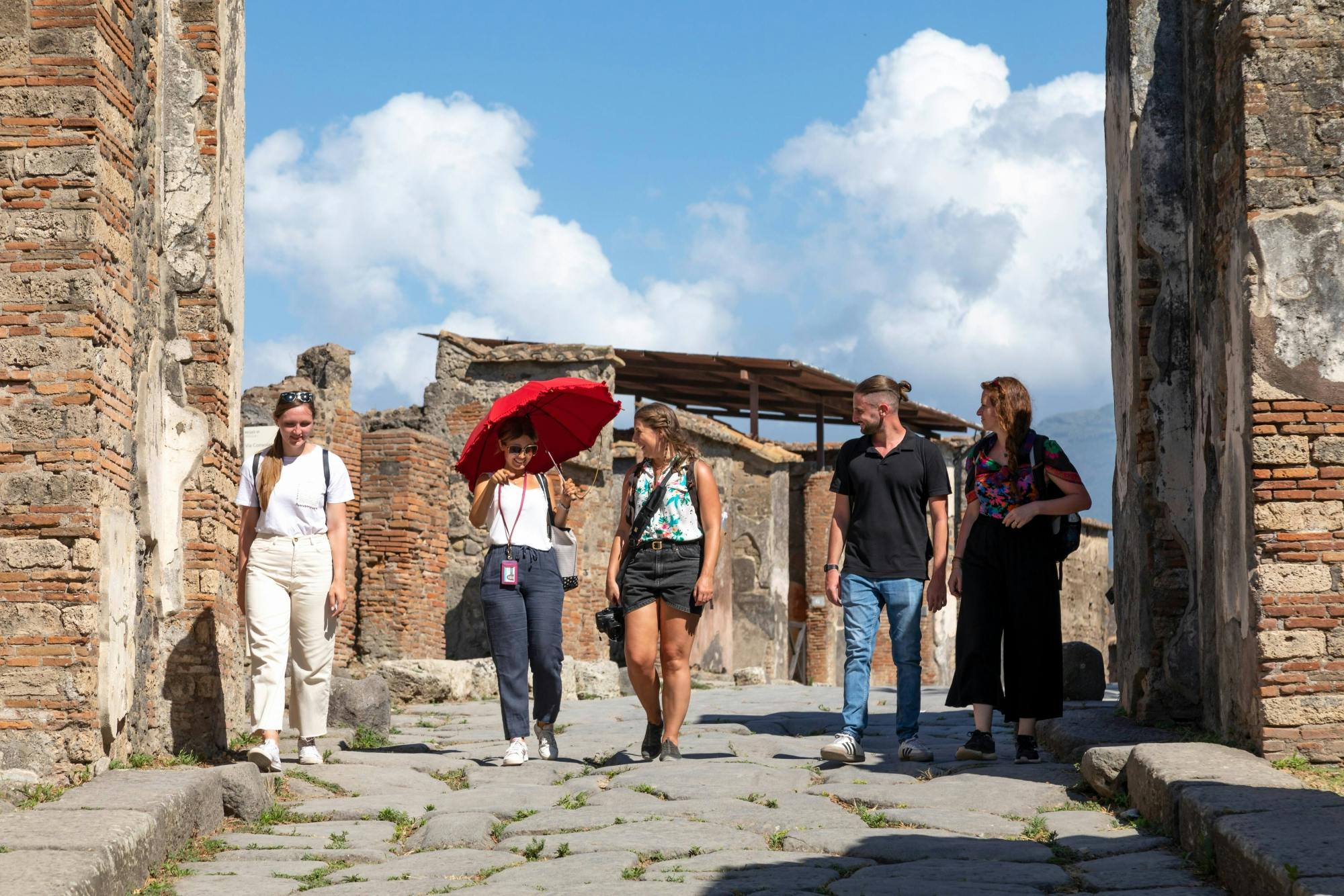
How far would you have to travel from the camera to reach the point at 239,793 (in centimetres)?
625

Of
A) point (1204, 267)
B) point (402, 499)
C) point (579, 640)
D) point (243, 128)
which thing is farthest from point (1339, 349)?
point (579, 640)

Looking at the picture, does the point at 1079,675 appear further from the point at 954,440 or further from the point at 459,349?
the point at 954,440

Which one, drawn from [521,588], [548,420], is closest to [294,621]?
[521,588]

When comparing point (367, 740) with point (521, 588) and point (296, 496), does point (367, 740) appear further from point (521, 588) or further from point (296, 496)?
point (296, 496)

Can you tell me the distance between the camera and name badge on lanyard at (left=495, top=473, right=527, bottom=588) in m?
7.99

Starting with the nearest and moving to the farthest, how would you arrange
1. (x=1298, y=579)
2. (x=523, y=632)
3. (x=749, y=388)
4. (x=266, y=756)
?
1. (x=1298, y=579)
2. (x=266, y=756)
3. (x=523, y=632)
4. (x=749, y=388)

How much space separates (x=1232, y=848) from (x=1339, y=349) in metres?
2.81

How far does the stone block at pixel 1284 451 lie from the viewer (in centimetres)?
653

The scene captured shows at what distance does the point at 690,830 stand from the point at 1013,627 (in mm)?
2428

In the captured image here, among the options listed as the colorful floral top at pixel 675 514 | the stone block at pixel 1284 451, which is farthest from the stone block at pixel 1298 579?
the colorful floral top at pixel 675 514

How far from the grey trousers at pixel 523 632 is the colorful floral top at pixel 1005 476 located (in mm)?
2211

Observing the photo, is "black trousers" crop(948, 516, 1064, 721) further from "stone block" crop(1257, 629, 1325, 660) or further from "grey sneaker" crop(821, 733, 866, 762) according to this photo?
"stone block" crop(1257, 629, 1325, 660)

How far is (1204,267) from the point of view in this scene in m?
7.83

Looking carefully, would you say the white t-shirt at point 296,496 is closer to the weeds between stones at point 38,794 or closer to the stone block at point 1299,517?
the weeds between stones at point 38,794
